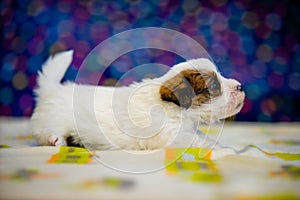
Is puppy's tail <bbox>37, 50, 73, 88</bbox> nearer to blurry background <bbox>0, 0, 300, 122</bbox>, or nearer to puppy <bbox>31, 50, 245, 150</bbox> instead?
puppy <bbox>31, 50, 245, 150</bbox>

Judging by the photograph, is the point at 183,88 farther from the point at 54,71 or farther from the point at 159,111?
the point at 54,71

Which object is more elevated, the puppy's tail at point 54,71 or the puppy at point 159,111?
the puppy's tail at point 54,71

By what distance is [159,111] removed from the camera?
130 cm

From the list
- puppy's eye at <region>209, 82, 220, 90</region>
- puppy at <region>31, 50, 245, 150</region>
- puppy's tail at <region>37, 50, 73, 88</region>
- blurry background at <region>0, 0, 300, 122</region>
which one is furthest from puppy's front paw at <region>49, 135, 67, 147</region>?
blurry background at <region>0, 0, 300, 122</region>

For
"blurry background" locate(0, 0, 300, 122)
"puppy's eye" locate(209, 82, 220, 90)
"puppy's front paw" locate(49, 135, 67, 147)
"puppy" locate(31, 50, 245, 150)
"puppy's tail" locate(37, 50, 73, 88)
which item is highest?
"blurry background" locate(0, 0, 300, 122)

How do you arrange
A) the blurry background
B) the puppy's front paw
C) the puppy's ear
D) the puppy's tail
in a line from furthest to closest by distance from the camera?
1. the blurry background
2. the puppy's tail
3. the puppy's front paw
4. the puppy's ear

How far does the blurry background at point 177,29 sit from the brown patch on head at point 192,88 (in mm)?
1020

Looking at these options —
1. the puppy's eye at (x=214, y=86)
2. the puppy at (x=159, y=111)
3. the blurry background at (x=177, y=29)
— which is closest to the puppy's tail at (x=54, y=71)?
the puppy at (x=159, y=111)

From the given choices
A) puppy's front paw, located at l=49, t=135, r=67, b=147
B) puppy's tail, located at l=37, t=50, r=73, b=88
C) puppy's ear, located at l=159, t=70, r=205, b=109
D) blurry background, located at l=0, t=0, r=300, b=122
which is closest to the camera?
puppy's ear, located at l=159, t=70, r=205, b=109

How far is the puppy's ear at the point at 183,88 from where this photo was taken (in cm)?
127

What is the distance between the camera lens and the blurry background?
2301mm

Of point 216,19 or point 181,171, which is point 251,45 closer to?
point 216,19

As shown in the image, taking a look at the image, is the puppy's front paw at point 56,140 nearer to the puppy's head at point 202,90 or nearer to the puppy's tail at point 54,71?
the puppy's tail at point 54,71

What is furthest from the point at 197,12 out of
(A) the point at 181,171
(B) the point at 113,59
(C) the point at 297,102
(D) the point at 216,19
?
(A) the point at 181,171
